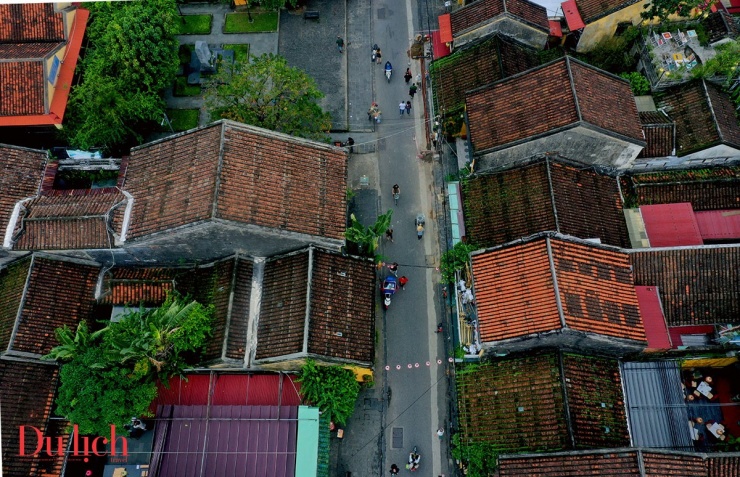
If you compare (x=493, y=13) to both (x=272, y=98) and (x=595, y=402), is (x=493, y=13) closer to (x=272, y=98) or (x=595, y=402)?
(x=272, y=98)

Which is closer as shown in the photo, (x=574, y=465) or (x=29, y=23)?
(x=574, y=465)

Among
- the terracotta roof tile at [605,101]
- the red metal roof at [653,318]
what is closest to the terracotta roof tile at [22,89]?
the terracotta roof tile at [605,101]

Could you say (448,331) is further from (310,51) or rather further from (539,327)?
(310,51)

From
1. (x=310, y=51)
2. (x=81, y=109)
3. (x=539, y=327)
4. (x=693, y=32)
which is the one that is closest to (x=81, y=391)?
(x=81, y=109)

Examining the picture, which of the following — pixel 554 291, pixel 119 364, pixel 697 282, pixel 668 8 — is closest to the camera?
pixel 119 364

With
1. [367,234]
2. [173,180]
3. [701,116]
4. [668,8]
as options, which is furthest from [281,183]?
[668,8]

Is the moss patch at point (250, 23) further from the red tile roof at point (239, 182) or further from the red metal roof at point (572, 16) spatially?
the red metal roof at point (572, 16)
